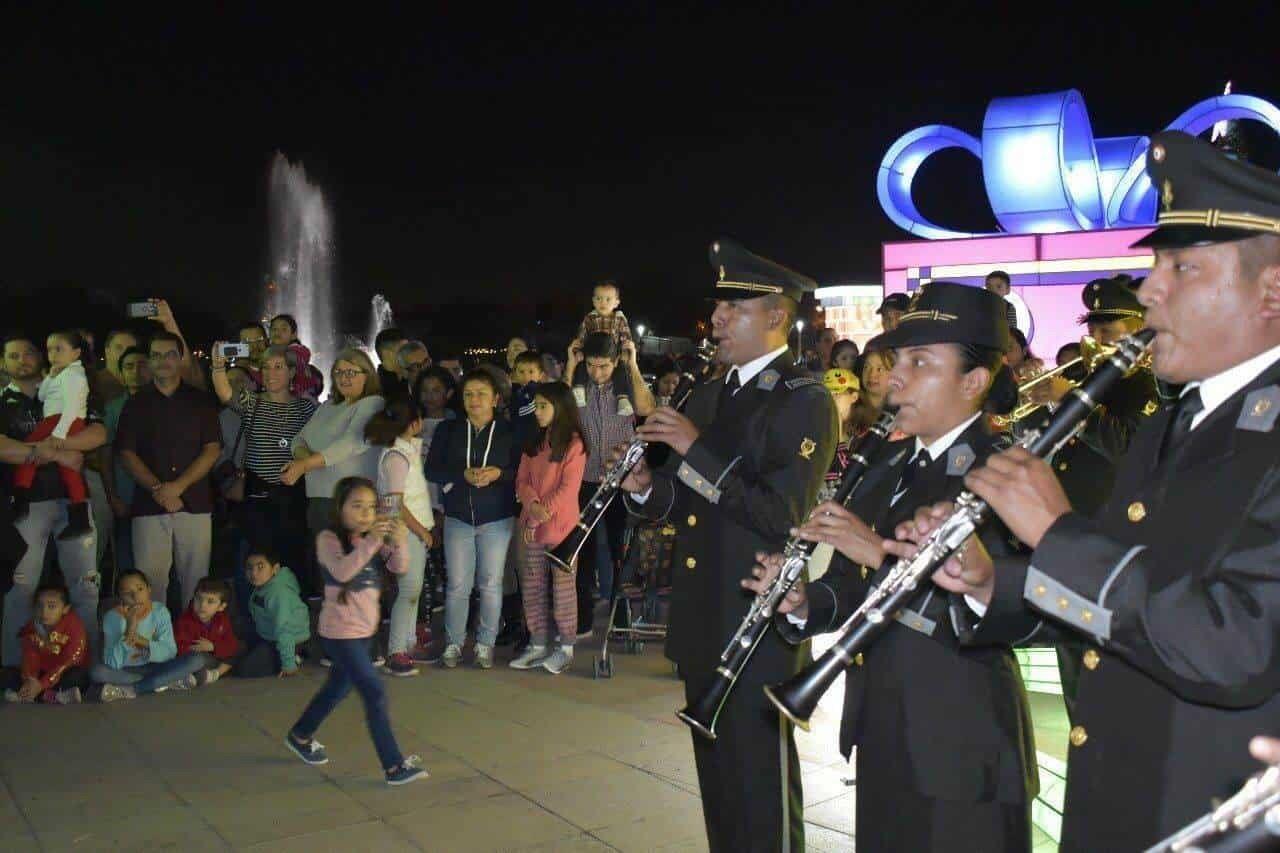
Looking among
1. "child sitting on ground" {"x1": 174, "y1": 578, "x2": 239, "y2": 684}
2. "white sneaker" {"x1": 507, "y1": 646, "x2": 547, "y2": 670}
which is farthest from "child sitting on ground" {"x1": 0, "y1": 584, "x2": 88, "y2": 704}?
"white sneaker" {"x1": 507, "y1": 646, "x2": 547, "y2": 670}

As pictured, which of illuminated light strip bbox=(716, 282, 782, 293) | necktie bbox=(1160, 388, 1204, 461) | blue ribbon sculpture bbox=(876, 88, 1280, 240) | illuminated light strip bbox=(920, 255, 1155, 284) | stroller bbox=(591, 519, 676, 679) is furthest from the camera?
blue ribbon sculpture bbox=(876, 88, 1280, 240)

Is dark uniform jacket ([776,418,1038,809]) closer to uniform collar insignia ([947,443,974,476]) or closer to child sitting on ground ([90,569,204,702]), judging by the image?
uniform collar insignia ([947,443,974,476])

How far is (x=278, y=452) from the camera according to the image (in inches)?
352

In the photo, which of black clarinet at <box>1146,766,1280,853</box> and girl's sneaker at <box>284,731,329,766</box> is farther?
girl's sneaker at <box>284,731,329,766</box>

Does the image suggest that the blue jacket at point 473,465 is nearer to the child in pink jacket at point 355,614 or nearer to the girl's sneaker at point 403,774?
the child in pink jacket at point 355,614

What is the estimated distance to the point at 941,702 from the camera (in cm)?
322

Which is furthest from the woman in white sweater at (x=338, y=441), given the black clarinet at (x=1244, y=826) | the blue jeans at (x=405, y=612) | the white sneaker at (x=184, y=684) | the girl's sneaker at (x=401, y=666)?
the black clarinet at (x=1244, y=826)

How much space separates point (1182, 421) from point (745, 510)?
6.27 ft

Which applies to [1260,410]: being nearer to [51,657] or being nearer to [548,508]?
[548,508]

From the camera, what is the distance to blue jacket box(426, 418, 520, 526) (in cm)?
862

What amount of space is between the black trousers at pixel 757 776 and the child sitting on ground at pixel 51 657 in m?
5.24

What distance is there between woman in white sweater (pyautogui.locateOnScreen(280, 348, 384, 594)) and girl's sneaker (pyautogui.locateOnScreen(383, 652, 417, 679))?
1149 mm

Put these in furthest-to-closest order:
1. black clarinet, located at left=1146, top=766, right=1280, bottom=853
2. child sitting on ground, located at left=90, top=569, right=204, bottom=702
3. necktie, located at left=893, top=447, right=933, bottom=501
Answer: child sitting on ground, located at left=90, top=569, right=204, bottom=702 < necktie, located at left=893, top=447, right=933, bottom=501 < black clarinet, located at left=1146, top=766, right=1280, bottom=853

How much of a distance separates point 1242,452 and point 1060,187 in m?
17.6
